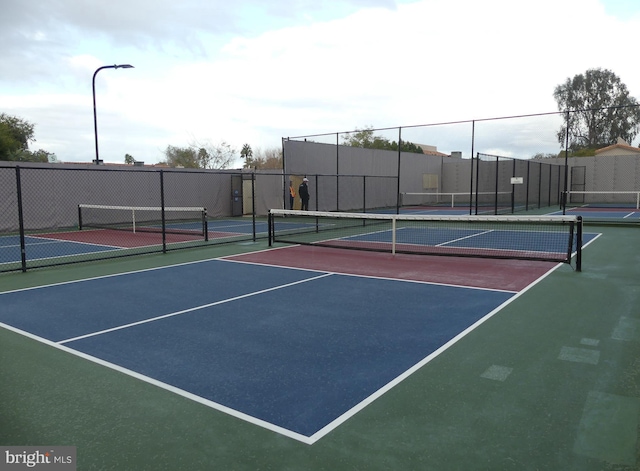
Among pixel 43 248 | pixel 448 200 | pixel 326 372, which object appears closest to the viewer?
pixel 326 372

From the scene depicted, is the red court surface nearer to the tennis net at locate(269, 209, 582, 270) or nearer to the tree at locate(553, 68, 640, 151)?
the tennis net at locate(269, 209, 582, 270)

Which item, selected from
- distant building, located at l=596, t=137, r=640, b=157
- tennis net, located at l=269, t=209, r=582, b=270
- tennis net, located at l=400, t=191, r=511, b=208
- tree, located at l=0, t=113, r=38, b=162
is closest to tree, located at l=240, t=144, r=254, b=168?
tree, located at l=0, t=113, r=38, b=162

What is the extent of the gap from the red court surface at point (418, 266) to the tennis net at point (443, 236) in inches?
8.7

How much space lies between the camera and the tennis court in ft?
10.5

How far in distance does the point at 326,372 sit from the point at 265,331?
1386 mm

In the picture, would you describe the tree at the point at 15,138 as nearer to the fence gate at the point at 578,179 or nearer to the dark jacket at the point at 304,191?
the dark jacket at the point at 304,191

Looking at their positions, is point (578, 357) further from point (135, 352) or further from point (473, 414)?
point (135, 352)

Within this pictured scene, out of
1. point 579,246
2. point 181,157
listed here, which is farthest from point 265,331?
point 181,157

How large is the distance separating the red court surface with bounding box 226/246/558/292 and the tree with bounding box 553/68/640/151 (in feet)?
176

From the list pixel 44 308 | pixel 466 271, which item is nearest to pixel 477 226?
pixel 466 271

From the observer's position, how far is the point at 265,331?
5.68 metres

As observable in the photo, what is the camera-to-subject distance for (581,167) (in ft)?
106

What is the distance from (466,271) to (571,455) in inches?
250

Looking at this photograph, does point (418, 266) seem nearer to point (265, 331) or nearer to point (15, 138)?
point (265, 331)
